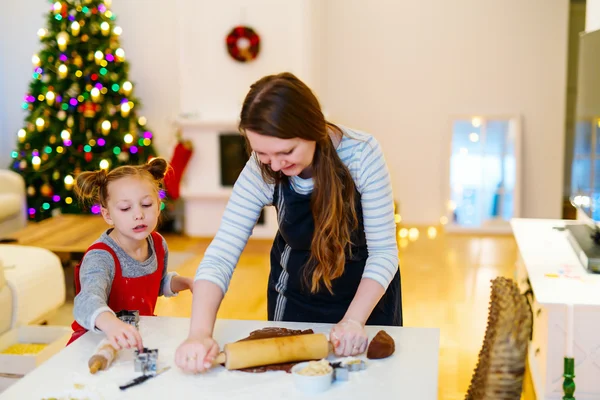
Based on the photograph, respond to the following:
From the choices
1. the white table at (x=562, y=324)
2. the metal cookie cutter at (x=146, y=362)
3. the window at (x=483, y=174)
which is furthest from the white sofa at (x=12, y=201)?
the metal cookie cutter at (x=146, y=362)

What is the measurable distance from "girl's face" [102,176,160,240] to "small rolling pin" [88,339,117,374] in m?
0.44

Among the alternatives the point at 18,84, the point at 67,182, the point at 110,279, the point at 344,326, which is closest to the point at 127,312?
the point at 110,279

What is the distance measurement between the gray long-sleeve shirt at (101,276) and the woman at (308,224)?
255mm

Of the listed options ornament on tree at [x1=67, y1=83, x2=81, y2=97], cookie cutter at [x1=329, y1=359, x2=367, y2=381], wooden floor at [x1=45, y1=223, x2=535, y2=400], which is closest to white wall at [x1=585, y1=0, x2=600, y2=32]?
wooden floor at [x1=45, y1=223, x2=535, y2=400]

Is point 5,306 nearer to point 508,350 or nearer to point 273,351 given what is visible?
point 273,351

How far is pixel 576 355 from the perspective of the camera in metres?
2.69

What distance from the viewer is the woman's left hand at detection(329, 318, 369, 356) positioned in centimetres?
167

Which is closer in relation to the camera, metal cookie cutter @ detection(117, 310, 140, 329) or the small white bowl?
the small white bowl

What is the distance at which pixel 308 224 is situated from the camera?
197 cm

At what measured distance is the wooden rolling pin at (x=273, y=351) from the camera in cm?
159

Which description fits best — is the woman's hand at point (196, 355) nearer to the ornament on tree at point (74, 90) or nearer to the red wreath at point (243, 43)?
the red wreath at point (243, 43)

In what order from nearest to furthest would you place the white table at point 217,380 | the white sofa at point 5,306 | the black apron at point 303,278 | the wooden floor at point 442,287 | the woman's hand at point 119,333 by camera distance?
the white table at point 217,380, the woman's hand at point 119,333, the black apron at point 303,278, the white sofa at point 5,306, the wooden floor at point 442,287

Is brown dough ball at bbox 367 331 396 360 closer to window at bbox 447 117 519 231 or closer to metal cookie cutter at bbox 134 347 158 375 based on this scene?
metal cookie cutter at bbox 134 347 158 375

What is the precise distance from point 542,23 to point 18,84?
4.53 m
